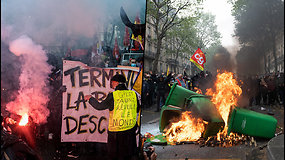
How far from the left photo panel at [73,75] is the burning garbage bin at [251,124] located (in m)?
2.87

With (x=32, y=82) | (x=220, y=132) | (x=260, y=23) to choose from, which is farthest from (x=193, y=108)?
(x=32, y=82)

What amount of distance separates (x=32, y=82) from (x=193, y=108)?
3.81 meters

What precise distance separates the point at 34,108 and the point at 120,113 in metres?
1.10

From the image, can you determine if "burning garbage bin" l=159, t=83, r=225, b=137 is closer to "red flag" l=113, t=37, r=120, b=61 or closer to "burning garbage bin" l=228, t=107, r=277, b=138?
"burning garbage bin" l=228, t=107, r=277, b=138

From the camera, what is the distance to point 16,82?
2801 millimetres

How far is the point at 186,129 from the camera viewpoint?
5.91 meters

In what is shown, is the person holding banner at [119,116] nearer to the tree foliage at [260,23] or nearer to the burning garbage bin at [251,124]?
the tree foliage at [260,23]

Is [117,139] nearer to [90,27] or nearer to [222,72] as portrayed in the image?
[90,27]

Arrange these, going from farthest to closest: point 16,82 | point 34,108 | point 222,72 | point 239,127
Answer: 1. point 222,72
2. point 239,127
3. point 34,108
4. point 16,82

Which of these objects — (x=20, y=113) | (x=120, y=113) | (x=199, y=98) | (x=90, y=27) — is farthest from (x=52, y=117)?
(x=199, y=98)

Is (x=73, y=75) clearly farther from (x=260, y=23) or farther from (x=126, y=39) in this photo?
(x=260, y=23)

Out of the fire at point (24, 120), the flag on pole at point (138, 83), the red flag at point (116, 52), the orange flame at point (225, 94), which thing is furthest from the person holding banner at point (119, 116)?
the orange flame at point (225, 94)

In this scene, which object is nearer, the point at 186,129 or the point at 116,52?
the point at 116,52

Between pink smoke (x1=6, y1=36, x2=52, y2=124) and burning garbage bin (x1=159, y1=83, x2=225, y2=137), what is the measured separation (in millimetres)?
3563
